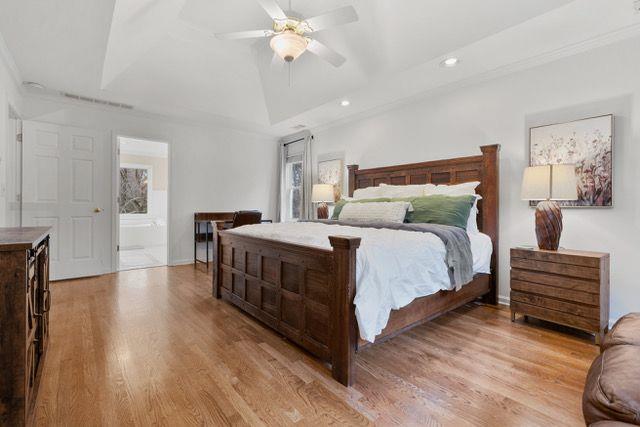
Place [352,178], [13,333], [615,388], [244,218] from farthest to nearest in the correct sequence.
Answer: [352,178] < [244,218] < [13,333] < [615,388]

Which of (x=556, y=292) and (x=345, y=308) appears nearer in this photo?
(x=345, y=308)

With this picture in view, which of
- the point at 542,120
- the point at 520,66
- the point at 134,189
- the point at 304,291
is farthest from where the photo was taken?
the point at 134,189

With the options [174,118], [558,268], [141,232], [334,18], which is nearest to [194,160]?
[174,118]

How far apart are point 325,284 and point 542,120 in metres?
2.68

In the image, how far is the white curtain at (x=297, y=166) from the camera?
5719 millimetres

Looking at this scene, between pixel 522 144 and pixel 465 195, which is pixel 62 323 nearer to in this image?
pixel 465 195

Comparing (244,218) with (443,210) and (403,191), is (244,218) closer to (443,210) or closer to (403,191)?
(403,191)

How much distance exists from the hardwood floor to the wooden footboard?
13cm

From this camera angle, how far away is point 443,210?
2957 millimetres

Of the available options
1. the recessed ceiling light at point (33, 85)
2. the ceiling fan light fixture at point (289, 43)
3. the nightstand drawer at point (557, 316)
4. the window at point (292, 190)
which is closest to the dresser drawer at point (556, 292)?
the nightstand drawer at point (557, 316)

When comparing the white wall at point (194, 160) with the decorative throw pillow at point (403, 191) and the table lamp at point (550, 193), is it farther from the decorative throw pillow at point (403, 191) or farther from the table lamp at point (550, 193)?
the table lamp at point (550, 193)

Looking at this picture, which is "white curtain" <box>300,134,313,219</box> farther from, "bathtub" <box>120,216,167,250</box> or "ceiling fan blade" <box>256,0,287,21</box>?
"bathtub" <box>120,216,167,250</box>

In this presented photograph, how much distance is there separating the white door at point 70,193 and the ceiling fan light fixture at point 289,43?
3297 mm

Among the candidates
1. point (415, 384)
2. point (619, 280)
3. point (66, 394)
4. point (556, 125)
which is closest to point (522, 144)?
point (556, 125)
